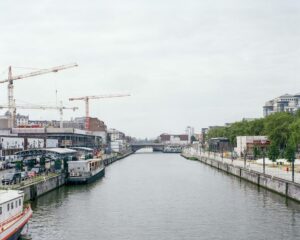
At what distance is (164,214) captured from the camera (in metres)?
52.3

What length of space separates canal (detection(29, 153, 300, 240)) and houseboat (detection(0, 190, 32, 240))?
153 inches

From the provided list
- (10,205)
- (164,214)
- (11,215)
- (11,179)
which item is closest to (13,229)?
(11,215)

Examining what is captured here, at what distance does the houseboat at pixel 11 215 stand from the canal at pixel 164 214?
3.88m

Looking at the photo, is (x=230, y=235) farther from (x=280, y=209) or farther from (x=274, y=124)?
(x=274, y=124)

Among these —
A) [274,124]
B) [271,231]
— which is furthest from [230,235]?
[274,124]

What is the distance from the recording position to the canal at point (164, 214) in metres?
42.9

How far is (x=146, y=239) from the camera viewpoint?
41.1m

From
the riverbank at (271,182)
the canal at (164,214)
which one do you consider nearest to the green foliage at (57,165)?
the canal at (164,214)

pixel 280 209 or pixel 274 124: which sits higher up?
pixel 274 124

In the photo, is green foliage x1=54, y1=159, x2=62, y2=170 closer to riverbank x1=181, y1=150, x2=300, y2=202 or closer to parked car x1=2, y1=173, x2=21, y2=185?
parked car x1=2, y1=173, x2=21, y2=185

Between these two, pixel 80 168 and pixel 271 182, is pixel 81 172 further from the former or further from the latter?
pixel 271 182

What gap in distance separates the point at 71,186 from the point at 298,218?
148ft

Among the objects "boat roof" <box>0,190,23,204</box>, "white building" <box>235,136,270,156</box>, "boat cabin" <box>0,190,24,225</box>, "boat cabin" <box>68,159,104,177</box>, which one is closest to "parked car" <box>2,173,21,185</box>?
"boat cabin" <box>68,159,104,177</box>

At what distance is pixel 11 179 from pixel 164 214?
22.0 meters
